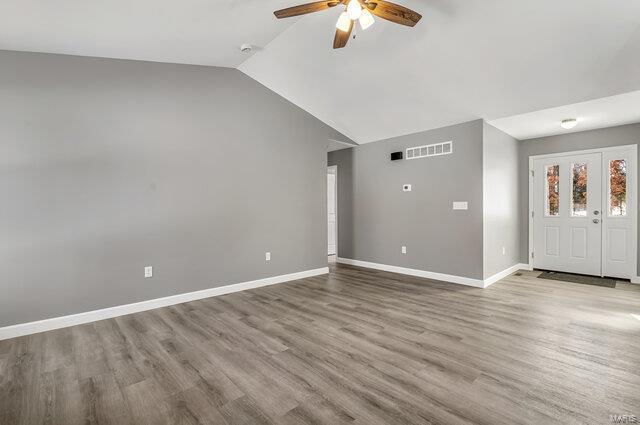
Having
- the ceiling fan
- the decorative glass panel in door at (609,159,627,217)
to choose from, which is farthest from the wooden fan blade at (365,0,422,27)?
the decorative glass panel in door at (609,159,627,217)

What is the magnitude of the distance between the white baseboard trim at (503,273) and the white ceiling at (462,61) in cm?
243

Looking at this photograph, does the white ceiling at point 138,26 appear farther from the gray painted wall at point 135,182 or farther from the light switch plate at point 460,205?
the light switch plate at point 460,205

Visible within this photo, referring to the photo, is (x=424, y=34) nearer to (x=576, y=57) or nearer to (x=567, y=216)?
(x=576, y=57)

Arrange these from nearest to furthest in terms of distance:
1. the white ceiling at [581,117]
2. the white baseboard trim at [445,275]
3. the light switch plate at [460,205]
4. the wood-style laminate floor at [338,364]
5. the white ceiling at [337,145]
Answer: the wood-style laminate floor at [338,364]
the white ceiling at [581,117]
the white baseboard trim at [445,275]
the light switch plate at [460,205]
the white ceiling at [337,145]

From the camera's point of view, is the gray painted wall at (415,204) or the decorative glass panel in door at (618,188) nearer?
the gray painted wall at (415,204)

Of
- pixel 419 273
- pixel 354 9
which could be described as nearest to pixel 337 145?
pixel 419 273

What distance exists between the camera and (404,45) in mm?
3529

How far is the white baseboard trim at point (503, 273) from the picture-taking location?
4758mm

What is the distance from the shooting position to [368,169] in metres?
6.20

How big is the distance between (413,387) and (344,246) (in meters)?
4.62

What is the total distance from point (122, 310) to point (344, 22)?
151 inches

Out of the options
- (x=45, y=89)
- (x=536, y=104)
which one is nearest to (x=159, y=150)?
(x=45, y=89)

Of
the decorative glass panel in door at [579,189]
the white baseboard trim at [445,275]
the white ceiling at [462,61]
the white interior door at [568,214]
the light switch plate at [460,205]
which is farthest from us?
the decorative glass panel in door at [579,189]

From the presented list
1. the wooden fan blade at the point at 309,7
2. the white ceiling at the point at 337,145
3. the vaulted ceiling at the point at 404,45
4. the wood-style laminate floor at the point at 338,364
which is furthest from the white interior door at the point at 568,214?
the wooden fan blade at the point at 309,7
